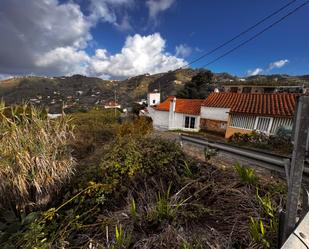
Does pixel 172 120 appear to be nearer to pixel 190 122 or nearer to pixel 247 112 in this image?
pixel 190 122

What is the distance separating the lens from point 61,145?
3.60 meters

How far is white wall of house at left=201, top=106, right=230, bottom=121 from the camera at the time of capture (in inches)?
722

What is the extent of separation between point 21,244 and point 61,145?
1891 mm

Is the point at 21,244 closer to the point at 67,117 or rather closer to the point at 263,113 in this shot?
the point at 67,117

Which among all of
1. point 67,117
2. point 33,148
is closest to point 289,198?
point 33,148

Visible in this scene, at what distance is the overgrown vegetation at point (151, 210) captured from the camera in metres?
2.04

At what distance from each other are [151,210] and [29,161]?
2249 mm

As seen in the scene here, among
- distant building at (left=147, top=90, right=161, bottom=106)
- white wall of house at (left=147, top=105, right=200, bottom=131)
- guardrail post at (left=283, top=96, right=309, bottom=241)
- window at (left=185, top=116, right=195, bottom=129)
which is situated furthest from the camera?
distant building at (left=147, top=90, right=161, bottom=106)

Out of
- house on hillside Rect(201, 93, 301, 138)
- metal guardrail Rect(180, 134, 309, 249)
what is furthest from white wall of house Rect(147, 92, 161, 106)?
metal guardrail Rect(180, 134, 309, 249)

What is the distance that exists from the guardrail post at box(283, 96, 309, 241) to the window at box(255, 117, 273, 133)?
16259 millimetres

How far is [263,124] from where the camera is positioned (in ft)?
51.1

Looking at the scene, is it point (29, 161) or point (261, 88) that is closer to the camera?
point (29, 161)

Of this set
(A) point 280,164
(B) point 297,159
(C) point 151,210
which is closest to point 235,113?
(A) point 280,164

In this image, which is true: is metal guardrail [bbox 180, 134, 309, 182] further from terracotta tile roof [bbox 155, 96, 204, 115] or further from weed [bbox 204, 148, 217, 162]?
terracotta tile roof [bbox 155, 96, 204, 115]
